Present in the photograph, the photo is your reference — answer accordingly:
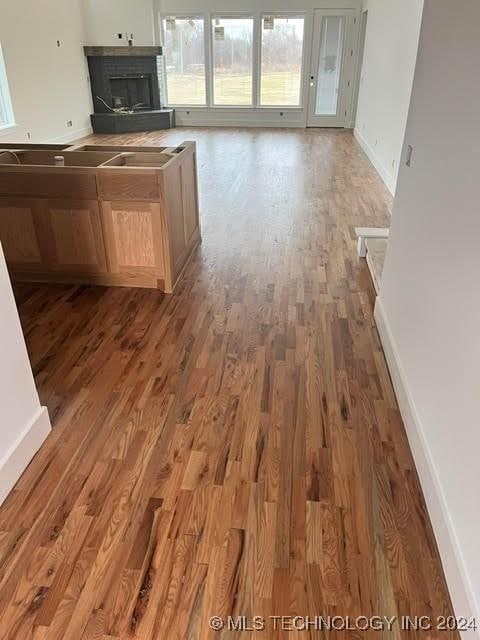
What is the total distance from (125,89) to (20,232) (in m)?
8.12

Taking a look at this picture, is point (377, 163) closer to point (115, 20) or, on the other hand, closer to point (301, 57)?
point (301, 57)

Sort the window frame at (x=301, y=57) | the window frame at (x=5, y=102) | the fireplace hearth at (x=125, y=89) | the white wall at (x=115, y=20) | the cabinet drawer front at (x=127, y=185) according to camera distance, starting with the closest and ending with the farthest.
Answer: the cabinet drawer front at (x=127, y=185), the window frame at (x=5, y=102), the white wall at (x=115, y=20), the fireplace hearth at (x=125, y=89), the window frame at (x=301, y=57)

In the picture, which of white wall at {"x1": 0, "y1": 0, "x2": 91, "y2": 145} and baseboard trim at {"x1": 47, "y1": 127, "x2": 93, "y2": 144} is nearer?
white wall at {"x1": 0, "y1": 0, "x2": 91, "y2": 145}

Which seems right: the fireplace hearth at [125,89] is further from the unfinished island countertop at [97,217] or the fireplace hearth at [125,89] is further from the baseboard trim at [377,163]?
the unfinished island countertop at [97,217]

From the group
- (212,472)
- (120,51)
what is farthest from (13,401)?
(120,51)

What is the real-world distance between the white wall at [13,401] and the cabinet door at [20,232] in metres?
1.72

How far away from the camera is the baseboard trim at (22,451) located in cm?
181

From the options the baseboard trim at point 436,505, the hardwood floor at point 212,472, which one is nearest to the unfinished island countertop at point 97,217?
the hardwood floor at point 212,472

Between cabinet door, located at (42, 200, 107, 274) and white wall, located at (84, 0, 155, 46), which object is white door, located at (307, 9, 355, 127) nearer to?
white wall, located at (84, 0, 155, 46)

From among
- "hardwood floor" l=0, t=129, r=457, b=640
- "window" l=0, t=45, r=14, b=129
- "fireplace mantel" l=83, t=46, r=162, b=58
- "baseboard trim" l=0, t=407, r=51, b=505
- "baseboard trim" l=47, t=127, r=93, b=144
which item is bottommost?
"hardwood floor" l=0, t=129, r=457, b=640

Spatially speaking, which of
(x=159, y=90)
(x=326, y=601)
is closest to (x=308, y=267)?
(x=326, y=601)

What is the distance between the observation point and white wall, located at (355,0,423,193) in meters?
5.40

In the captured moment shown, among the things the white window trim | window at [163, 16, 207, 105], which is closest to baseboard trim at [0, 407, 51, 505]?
the white window trim

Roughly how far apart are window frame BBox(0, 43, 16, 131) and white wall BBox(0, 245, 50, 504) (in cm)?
637
